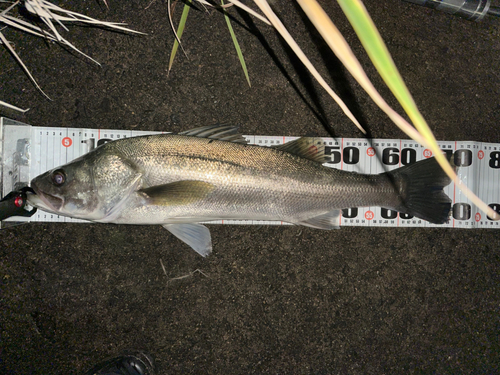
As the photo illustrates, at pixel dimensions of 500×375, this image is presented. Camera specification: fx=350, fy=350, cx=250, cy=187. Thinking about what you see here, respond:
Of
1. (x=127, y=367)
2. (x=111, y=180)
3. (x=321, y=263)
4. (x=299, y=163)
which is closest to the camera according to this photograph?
(x=111, y=180)

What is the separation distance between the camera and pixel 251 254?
3.17 metres

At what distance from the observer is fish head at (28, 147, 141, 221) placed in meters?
2.52

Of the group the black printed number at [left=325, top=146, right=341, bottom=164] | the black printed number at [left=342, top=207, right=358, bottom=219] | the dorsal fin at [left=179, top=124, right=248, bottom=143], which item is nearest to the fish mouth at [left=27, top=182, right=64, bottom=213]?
the dorsal fin at [left=179, top=124, right=248, bottom=143]

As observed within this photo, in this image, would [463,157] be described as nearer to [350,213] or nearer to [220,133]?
[350,213]

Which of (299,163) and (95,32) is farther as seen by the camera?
(95,32)

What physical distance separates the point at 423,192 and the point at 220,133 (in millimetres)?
1715

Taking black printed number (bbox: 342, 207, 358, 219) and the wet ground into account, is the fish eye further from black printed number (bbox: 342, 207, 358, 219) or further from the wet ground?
black printed number (bbox: 342, 207, 358, 219)

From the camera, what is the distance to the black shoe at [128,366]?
301 centimetres

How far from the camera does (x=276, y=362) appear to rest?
3.21m

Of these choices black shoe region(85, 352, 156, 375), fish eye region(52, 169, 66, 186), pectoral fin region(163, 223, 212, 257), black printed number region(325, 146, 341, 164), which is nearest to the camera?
fish eye region(52, 169, 66, 186)

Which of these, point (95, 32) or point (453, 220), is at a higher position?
point (95, 32)

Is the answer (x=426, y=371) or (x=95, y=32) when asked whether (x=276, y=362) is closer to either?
(x=426, y=371)

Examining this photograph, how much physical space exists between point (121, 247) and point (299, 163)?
1.71 meters

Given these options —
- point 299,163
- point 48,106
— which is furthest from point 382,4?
point 48,106
